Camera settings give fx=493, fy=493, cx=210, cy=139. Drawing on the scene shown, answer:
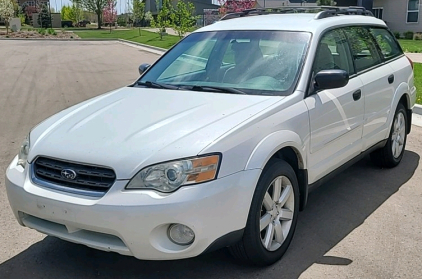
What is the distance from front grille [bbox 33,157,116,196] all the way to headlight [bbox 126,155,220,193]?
0.59 ft

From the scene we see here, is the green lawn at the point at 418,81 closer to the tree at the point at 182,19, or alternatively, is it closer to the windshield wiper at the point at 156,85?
the windshield wiper at the point at 156,85

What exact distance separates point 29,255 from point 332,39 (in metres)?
3.18

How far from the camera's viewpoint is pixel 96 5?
71.4 metres

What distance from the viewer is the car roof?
4383 mm

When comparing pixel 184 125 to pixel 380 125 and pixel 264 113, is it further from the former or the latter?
pixel 380 125

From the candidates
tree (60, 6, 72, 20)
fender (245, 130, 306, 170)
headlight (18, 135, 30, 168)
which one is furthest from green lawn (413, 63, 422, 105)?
tree (60, 6, 72, 20)

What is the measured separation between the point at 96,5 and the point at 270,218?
7277 cm

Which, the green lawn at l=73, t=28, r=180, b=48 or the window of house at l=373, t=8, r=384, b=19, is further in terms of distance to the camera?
the window of house at l=373, t=8, r=384, b=19

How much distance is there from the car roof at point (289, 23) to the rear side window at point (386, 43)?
0.37 meters

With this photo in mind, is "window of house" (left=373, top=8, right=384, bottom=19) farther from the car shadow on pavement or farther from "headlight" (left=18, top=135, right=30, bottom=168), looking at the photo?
"headlight" (left=18, top=135, right=30, bottom=168)

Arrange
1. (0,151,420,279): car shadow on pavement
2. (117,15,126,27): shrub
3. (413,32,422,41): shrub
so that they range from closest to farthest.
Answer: (0,151,420,279): car shadow on pavement, (413,32,422,41): shrub, (117,15,126,27): shrub

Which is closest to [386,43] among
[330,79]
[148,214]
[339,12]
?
[339,12]

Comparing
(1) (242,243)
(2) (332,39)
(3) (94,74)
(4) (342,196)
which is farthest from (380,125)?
A: (3) (94,74)

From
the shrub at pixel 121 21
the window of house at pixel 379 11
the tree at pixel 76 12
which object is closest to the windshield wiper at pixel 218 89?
the window of house at pixel 379 11
